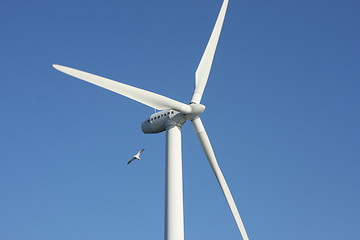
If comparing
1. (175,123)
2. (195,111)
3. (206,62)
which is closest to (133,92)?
(175,123)

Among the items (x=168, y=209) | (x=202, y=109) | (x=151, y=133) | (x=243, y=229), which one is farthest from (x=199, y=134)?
(x=243, y=229)

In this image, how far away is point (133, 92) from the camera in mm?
28172

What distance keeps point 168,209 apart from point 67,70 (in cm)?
1045

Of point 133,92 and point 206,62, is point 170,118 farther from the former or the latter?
point 206,62

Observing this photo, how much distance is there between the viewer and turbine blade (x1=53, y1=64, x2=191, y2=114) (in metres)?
26.1

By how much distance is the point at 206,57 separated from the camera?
109 ft

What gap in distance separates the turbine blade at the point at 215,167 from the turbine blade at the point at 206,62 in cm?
205

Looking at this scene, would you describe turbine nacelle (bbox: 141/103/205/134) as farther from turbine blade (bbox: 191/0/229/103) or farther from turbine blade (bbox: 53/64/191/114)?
turbine blade (bbox: 191/0/229/103)

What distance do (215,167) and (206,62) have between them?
806 cm

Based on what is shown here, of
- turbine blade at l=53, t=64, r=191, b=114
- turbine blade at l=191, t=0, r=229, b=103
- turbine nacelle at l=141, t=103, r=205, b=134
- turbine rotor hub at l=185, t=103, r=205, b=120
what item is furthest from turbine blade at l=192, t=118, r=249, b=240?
turbine blade at l=191, t=0, r=229, b=103

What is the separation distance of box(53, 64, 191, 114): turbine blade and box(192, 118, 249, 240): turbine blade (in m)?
1.55

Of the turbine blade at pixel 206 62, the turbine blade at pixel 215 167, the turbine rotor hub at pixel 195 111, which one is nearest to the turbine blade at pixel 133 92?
the turbine rotor hub at pixel 195 111

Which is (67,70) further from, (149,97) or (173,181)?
(173,181)

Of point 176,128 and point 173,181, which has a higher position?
point 176,128
